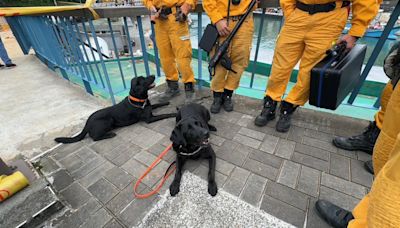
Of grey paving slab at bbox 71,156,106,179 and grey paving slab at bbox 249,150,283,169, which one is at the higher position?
grey paving slab at bbox 249,150,283,169

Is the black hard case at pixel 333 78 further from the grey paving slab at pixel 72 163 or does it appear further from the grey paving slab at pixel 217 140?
the grey paving slab at pixel 72 163

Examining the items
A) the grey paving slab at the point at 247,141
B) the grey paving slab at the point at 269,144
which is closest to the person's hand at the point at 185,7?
the grey paving slab at the point at 247,141

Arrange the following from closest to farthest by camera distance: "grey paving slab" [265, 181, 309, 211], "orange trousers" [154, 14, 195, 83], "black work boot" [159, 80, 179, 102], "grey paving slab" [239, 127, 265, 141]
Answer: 1. "grey paving slab" [265, 181, 309, 211]
2. "grey paving slab" [239, 127, 265, 141]
3. "orange trousers" [154, 14, 195, 83]
4. "black work boot" [159, 80, 179, 102]

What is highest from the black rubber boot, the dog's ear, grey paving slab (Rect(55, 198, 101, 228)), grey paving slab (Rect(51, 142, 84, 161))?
the dog's ear

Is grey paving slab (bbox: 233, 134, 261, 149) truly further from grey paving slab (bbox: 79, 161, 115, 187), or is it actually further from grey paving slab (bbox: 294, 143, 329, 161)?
grey paving slab (bbox: 79, 161, 115, 187)

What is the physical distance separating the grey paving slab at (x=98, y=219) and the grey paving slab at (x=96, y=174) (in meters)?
0.35

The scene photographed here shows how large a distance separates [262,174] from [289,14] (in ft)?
5.14

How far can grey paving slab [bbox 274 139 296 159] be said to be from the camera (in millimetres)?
1843

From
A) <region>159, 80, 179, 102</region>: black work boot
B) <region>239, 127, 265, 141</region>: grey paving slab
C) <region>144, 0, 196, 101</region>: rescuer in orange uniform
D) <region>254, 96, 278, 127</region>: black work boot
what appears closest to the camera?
<region>239, 127, 265, 141</region>: grey paving slab

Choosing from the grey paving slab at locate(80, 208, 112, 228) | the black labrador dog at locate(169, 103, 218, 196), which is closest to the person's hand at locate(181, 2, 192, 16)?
the black labrador dog at locate(169, 103, 218, 196)

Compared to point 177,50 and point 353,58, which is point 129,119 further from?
point 353,58

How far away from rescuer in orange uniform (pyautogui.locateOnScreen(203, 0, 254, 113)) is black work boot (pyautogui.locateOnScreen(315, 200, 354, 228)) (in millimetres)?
1525

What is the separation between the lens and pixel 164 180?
1652 mm

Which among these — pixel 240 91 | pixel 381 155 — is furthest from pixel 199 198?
pixel 240 91
